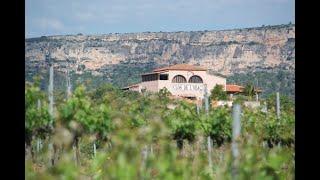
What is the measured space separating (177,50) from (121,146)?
67 cm

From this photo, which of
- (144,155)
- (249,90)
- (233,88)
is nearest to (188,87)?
(233,88)

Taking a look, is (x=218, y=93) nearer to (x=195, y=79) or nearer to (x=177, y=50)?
(x=195, y=79)

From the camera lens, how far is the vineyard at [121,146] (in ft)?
9.32

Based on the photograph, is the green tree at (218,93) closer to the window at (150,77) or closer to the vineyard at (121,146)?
the vineyard at (121,146)

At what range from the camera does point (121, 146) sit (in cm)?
291

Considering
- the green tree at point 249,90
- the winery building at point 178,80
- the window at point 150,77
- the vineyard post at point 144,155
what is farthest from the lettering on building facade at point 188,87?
the vineyard post at point 144,155

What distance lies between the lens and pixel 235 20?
305cm

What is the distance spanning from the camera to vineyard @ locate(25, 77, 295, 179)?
2.84 meters

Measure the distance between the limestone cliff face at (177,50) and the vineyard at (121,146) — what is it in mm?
176

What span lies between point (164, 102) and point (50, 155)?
32.8 inches

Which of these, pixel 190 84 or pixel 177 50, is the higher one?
pixel 177 50

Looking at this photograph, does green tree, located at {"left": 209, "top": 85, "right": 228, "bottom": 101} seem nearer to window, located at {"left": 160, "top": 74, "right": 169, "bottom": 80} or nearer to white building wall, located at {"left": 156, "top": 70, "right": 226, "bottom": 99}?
white building wall, located at {"left": 156, "top": 70, "right": 226, "bottom": 99}
